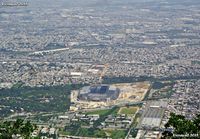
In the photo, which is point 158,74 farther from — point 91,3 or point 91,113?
point 91,3

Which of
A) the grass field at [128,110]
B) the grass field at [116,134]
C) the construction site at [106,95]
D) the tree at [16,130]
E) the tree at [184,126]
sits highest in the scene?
the tree at [184,126]

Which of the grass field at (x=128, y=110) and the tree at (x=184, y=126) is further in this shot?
the grass field at (x=128, y=110)

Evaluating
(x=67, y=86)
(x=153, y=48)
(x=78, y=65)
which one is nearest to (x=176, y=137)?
(x=67, y=86)

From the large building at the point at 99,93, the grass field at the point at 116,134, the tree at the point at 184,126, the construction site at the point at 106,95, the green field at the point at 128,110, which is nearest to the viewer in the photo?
the tree at the point at 184,126

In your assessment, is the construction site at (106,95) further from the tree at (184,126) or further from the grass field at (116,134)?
the tree at (184,126)

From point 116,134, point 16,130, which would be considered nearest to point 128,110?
point 116,134

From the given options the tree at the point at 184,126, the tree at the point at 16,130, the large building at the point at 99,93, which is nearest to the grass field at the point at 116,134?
the large building at the point at 99,93

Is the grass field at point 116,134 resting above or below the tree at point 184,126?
below

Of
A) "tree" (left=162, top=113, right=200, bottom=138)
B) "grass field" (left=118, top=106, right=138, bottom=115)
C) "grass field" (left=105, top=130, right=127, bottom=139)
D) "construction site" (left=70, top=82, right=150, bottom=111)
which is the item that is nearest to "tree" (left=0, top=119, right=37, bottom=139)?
"tree" (left=162, top=113, right=200, bottom=138)

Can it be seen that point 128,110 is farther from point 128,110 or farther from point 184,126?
point 184,126

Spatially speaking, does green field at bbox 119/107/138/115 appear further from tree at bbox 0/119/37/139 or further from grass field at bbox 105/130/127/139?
tree at bbox 0/119/37/139
